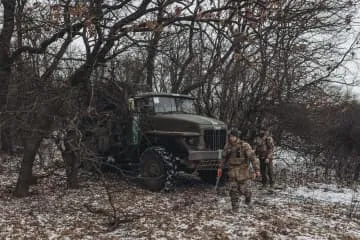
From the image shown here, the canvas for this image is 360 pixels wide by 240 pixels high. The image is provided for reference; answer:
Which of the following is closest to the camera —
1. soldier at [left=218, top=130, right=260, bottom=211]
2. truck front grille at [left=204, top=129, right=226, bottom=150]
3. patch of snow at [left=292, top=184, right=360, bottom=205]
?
soldier at [left=218, top=130, right=260, bottom=211]

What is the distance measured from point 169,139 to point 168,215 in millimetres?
3249

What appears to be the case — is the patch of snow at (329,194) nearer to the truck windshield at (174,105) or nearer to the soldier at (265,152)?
the soldier at (265,152)

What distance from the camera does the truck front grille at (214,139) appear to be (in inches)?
427

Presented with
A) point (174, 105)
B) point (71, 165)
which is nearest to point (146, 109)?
point (174, 105)

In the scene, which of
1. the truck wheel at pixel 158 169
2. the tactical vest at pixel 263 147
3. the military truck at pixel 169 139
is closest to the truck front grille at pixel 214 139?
the military truck at pixel 169 139

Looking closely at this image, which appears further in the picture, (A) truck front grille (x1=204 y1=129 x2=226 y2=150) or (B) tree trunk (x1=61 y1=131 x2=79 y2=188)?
(A) truck front grille (x1=204 y1=129 x2=226 y2=150)

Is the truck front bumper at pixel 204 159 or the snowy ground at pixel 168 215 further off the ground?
the truck front bumper at pixel 204 159

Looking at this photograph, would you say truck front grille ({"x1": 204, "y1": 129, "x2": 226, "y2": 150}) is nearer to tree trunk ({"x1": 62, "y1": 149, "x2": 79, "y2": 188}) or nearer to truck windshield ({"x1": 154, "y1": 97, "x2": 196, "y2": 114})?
truck windshield ({"x1": 154, "y1": 97, "x2": 196, "y2": 114})

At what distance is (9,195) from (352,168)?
450 inches

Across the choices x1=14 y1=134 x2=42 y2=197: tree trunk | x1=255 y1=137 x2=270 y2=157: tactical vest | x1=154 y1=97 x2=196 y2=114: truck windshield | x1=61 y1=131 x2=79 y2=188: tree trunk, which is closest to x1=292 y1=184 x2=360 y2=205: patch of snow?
x1=255 y1=137 x2=270 y2=157: tactical vest

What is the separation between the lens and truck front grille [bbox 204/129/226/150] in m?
10.8

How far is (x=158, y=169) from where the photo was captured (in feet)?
35.5

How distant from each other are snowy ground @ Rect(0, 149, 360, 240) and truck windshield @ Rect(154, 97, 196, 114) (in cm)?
196

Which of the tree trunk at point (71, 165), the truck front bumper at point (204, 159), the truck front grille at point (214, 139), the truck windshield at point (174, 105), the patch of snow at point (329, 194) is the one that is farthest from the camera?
the truck windshield at point (174, 105)
